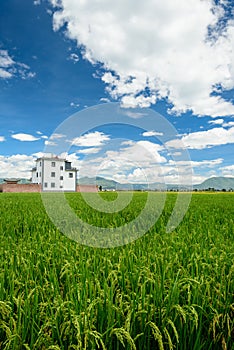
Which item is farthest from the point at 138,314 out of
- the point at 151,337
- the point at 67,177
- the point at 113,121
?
the point at 67,177

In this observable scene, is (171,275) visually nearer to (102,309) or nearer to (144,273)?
(144,273)

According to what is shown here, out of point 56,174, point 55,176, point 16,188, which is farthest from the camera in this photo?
point 55,176

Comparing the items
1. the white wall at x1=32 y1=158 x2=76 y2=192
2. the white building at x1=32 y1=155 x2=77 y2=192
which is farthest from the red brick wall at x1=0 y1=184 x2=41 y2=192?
the white wall at x1=32 y1=158 x2=76 y2=192

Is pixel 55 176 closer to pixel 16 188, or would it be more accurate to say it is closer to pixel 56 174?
pixel 56 174

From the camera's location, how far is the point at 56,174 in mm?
56438

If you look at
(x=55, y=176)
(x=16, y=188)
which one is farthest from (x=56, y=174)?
(x=16, y=188)

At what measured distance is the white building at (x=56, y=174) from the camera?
179ft

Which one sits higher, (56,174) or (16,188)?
(56,174)

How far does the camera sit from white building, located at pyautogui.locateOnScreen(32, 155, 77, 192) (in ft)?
179

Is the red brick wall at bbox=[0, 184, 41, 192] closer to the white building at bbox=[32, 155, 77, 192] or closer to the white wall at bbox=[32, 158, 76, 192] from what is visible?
the white building at bbox=[32, 155, 77, 192]

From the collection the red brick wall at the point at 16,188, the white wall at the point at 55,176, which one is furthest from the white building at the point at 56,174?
the red brick wall at the point at 16,188

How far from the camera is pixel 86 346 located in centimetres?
183

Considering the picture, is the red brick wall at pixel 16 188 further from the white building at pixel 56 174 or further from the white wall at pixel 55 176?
the white wall at pixel 55 176

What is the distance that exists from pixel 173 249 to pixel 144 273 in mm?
1152
